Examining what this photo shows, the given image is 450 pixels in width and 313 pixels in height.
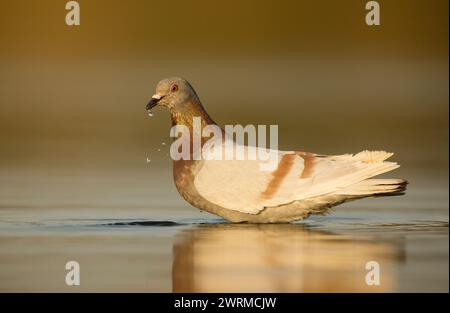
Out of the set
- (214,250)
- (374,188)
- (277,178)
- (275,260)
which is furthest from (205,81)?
(275,260)

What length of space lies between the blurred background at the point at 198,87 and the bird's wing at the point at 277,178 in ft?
2.87

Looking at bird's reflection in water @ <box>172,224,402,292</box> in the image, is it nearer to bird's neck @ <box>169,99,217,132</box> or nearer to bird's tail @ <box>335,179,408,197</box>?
bird's tail @ <box>335,179,408,197</box>

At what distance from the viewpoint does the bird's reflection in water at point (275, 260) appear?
10328 mm

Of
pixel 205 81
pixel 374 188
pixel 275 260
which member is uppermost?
pixel 205 81

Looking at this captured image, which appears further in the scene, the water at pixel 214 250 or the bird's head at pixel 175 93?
the bird's head at pixel 175 93

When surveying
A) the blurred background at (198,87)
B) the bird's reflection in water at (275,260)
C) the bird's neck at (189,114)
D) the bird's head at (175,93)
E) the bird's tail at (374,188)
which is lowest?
the bird's reflection in water at (275,260)

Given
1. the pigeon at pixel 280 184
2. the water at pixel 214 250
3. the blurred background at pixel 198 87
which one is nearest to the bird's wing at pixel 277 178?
the pigeon at pixel 280 184

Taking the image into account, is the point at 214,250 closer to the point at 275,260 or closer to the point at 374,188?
the point at 275,260

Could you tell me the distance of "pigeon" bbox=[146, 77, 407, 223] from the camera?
42.6 feet

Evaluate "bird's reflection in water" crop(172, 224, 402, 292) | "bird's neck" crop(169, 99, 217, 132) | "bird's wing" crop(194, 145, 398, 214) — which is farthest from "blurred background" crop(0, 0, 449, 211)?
"bird's reflection in water" crop(172, 224, 402, 292)

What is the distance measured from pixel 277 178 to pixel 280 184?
0.23 feet

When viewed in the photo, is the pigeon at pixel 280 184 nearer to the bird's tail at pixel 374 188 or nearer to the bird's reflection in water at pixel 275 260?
the bird's tail at pixel 374 188

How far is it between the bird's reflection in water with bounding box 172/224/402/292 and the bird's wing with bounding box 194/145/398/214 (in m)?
0.28

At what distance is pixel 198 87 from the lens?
28.0 meters
